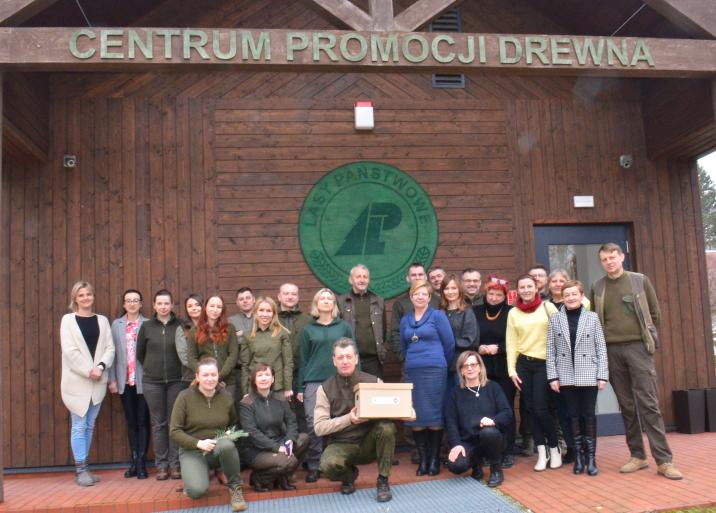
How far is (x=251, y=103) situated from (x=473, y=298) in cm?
303

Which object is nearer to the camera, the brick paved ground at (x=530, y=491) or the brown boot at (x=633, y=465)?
the brick paved ground at (x=530, y=491)

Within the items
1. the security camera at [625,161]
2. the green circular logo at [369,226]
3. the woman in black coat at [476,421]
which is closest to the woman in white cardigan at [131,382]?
the green circular logo at [369,226]

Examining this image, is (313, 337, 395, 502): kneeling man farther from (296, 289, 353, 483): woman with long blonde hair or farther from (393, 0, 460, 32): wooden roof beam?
(393, 0, 460, 32): wooden roof beam

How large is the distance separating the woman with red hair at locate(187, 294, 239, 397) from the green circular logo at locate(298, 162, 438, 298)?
4.82 ft

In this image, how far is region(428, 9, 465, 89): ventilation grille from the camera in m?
7.48

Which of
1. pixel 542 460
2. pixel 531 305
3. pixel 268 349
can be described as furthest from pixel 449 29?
pixel 542 460

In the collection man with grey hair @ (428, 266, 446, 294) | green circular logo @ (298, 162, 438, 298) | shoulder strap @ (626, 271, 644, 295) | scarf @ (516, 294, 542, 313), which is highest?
green circular logo @ (298, 162, 438, 298)

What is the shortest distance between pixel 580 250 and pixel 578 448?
2.74 m

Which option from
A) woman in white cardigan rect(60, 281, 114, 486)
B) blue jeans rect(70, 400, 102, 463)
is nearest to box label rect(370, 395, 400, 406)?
woman in white cardigan rect(60, 281, 114, 486)

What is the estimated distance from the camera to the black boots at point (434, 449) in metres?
5.59

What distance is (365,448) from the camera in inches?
201

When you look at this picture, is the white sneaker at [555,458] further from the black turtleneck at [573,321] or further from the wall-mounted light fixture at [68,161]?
the wall-mounted light fixture at [68,161]

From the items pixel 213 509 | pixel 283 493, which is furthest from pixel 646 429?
pixel 213 509

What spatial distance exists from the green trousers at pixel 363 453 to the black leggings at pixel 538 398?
131 cm
